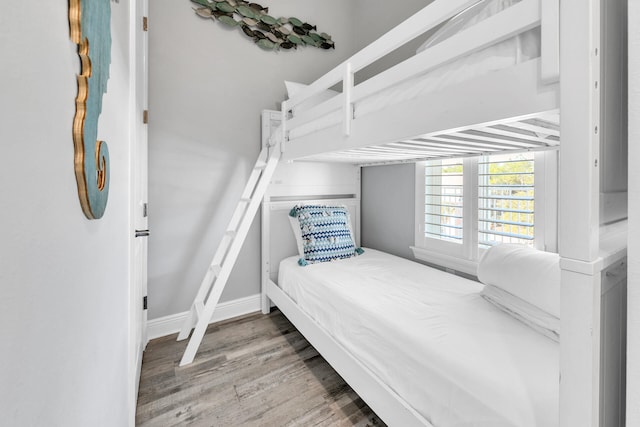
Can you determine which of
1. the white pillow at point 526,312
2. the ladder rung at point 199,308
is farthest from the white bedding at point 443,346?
the ladder rung at point 199,308

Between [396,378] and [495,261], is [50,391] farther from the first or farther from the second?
[495,261]

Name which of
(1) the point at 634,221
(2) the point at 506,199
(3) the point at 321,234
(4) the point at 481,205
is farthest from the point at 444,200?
(1) the point at 634,221

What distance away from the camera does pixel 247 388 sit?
1.54 metres

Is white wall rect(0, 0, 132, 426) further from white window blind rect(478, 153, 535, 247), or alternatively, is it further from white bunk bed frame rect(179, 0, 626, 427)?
white window blind rect(478, 153, 535, 247)

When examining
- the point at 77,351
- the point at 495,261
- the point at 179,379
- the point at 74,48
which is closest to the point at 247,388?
the point at 179,379

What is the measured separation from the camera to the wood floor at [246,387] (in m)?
1.36

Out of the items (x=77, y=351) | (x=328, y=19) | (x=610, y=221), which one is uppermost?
(x=328, y=19)

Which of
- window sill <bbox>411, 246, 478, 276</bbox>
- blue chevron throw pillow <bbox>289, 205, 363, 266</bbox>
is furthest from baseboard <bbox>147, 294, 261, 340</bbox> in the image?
window sill <bbox>411, 246, 478, 276</bbox>

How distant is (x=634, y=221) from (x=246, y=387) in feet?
5.61

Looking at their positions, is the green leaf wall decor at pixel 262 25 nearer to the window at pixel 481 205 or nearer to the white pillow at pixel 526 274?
the window at pixel 481 205

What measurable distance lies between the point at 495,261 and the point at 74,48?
157 cm

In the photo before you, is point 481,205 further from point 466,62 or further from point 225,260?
point 225,260

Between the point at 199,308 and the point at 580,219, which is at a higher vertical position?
the point at 580,219

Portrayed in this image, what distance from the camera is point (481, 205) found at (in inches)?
74.9
